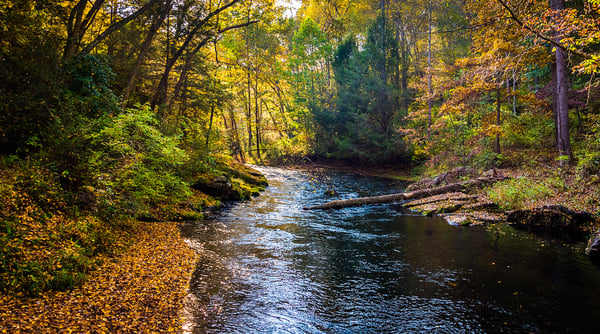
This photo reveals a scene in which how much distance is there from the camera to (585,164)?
1055 centimetres

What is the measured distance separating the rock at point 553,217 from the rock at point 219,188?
11045mm

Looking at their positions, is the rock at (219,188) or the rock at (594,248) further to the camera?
the rock at (219,188)

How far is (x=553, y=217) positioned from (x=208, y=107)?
16.3m

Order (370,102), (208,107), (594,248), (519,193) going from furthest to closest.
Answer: (370,102)
(208,107)
(519,193)
(594,248)

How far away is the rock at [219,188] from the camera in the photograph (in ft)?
45.0

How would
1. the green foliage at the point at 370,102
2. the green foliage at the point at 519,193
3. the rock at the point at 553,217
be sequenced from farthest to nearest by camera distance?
the green foliage at the point at 370,102, the green foliage at the point at 519,193, the rock at the point at 553,217

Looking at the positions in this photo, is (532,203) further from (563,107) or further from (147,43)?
(147,43)

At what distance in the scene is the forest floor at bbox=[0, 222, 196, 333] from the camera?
3848mm

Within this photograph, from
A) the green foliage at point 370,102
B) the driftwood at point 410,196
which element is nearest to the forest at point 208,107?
the green foliage at point 370,102

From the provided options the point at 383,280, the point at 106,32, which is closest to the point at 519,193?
the point at 383,280

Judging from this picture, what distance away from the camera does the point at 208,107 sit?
59.2 ft

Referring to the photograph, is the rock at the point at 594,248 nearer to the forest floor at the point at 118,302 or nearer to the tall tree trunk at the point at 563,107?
the tall tree trunk at the point at 563,107

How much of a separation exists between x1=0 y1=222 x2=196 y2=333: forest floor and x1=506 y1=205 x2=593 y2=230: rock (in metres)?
10.1

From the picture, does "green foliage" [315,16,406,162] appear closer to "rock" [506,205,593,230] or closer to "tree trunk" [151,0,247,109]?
"rock" [506,205,593,230]
